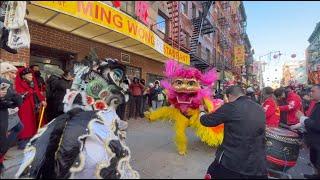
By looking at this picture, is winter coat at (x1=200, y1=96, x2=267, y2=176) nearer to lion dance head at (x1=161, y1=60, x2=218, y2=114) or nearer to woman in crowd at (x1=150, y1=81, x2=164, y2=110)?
lion dance head at (x1=161, y1=60, x2=218, y2=114)

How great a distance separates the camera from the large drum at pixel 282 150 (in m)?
4.39

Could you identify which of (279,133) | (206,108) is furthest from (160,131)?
(279,133)

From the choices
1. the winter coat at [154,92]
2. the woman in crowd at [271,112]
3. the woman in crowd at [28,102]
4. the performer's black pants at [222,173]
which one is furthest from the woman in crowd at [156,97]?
the performer's black pants at [222,173]

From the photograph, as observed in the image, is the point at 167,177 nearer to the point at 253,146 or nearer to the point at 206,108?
the point at 253,146

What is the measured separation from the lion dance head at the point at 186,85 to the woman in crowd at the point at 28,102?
2404mm

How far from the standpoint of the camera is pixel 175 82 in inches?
239

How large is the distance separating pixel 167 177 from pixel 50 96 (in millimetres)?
5762

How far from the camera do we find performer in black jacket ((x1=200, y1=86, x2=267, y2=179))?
3.34 meters

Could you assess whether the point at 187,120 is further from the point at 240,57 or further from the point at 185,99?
the point at 240,57

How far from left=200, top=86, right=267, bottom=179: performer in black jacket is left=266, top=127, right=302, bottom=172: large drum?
0.96 m

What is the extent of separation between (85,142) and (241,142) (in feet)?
5.69

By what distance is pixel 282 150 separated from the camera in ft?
14.6

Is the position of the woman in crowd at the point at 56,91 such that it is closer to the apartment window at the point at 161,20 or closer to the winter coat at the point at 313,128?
the apartment window at the point at 161,20

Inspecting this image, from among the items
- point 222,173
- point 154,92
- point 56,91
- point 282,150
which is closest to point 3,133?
point 56,91
